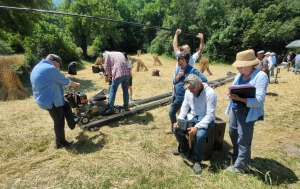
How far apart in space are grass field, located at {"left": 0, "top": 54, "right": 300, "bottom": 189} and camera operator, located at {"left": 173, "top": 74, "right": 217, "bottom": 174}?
0.41 m

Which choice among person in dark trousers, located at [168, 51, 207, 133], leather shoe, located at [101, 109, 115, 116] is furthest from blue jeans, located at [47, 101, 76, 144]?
person in dark trousers, located at [168, 51, 207, 133]

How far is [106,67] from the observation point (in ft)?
16.1

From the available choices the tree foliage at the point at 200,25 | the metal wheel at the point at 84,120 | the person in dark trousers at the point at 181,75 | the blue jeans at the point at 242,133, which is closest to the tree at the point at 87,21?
the tree foliage at the point at 200,25

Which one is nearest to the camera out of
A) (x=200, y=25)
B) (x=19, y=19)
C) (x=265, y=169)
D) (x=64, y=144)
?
(x=265, y=169)

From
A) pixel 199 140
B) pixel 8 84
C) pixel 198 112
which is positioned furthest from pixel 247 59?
pixel 8 84

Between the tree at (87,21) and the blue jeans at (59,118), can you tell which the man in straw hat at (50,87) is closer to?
the blue jeans at (59,118)

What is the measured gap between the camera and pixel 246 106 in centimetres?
266

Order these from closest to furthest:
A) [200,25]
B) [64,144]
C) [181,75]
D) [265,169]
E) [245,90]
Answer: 1. [245,90]
2. [265,169]
3. [181,75]
4. [64,144]
5. [200,25]

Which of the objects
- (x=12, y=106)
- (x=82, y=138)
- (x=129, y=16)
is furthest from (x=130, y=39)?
(x=82, y=138)

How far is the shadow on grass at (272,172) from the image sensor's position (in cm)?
285

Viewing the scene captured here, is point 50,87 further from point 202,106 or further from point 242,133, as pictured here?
point 242,133

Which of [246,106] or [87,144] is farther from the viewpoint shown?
[87,144]

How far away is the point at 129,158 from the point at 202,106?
1.62 m

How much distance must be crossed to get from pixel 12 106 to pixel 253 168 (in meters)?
7.64
